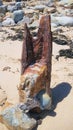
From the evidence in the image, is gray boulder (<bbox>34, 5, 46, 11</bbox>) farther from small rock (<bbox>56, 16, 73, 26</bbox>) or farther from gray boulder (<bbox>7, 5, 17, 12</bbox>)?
small rock (<bbox>56, 16, 73, 26</bbox>)

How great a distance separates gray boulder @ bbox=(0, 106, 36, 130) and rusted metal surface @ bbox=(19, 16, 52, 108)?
46 centimetres

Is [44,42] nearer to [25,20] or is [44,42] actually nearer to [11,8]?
[25,20]

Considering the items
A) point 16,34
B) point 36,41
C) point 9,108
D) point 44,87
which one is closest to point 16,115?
point 9,108

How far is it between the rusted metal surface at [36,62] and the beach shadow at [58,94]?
1.49 ft

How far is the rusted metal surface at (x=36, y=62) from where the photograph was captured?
9.43 metres

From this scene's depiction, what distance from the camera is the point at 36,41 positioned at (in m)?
9.67

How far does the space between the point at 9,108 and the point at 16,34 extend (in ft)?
22.1

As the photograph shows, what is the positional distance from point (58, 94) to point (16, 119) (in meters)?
1.89

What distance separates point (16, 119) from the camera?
29.6 ft

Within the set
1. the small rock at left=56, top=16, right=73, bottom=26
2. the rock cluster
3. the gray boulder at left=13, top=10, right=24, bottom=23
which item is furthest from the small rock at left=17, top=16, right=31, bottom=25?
the small rock at left=56, top=16, right=73, bottom=26

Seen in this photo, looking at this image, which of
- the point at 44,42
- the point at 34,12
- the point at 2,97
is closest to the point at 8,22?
the point at 34,12

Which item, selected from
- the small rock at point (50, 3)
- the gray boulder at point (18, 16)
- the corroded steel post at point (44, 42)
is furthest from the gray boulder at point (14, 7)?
the corroded steel post at point (44, 42)

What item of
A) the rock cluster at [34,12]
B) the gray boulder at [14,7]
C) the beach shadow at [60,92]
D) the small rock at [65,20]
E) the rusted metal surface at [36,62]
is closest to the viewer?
the rusted metal surface at [36,62]

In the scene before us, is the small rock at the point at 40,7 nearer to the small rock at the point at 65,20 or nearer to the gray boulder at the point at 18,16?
the gray boulder at the point at 18,16
